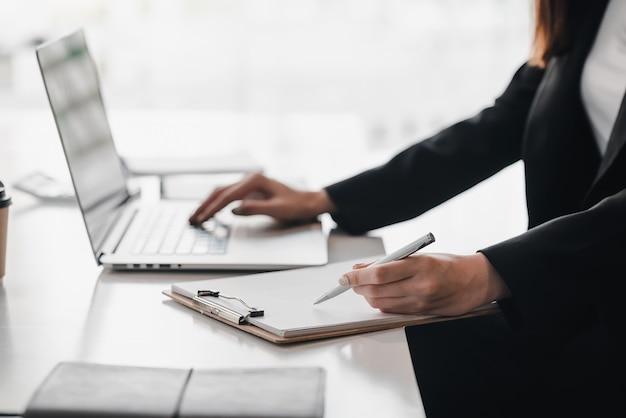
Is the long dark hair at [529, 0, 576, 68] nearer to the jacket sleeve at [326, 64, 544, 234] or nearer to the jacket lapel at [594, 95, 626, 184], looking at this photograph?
the jacket sleeve at [326, 64, 544, 234]

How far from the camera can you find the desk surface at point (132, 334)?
0.80m

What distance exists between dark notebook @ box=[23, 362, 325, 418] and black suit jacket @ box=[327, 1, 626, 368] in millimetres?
348

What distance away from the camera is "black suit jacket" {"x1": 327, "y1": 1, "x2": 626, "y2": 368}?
38.8 inches

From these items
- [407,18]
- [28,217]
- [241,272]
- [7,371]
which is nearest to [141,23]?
[407,18]

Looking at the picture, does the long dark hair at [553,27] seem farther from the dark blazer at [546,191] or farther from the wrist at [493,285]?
the wrist at [493,285]

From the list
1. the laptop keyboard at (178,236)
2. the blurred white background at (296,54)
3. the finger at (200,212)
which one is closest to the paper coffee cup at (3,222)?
the laptop keyboard at (178,236)

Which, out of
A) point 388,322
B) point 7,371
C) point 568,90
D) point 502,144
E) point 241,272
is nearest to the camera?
point 7,371

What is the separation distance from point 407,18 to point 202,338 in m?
3.91

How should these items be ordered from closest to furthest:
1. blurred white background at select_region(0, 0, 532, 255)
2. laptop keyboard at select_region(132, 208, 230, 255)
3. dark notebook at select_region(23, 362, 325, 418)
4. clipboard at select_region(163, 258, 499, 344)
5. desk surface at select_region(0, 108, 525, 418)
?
dark notebook at select_region(23, 362, 325, 418)
desk surface at select_region(0, 108, 525, 418)
clipboard at select_region(163, 258, 499, 344)
laptop keyboard at select_region(132, 208, 230, 255)
blurred white background at select_region(0, 0, 532, 255)

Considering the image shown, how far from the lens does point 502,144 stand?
148cm

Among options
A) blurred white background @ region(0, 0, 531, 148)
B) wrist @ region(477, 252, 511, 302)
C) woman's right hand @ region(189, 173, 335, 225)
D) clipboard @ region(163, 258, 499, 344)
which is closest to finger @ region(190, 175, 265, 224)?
woman's right hand @ region(189, 173, 335, 225)

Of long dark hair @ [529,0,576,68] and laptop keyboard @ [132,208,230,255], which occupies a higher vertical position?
long dark hair @ [529,0,576,68]

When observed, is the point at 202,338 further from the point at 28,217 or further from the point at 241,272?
the point at 28,217

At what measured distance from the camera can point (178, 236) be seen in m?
1.26
